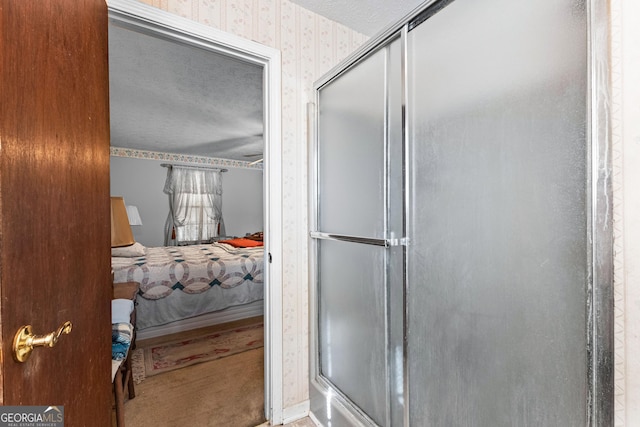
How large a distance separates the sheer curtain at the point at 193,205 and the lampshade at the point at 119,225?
13.6 ft

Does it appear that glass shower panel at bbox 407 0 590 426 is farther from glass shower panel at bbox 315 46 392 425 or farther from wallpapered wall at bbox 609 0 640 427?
glass shower panel at bbox 315 46 392 425

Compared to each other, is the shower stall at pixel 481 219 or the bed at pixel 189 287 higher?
the shower stall at pixel 481 219

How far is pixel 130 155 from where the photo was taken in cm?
550

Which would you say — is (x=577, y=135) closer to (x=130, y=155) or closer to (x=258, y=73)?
(x=258, y=73)

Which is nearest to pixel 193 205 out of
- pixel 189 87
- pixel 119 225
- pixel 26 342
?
pixel 189 87

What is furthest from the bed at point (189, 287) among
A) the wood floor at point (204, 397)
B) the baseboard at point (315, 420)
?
the baseboard at point (315, 420)

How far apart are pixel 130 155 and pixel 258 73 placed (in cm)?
413

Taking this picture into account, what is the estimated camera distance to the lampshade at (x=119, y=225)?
2043mm

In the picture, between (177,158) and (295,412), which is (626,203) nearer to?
(295,412)

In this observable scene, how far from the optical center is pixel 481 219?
2.93 ft

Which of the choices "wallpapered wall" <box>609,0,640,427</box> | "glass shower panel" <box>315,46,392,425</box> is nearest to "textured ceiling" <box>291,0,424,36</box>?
"glass shower panel" <box>315,46,392,425</box>

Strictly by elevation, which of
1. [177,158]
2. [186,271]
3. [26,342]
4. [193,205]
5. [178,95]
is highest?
[178,95]

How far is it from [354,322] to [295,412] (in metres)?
0.80

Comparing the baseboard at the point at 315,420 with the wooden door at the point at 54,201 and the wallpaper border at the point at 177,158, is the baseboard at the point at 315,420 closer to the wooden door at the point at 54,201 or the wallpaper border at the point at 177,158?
the wooden door at the point at 54,201
